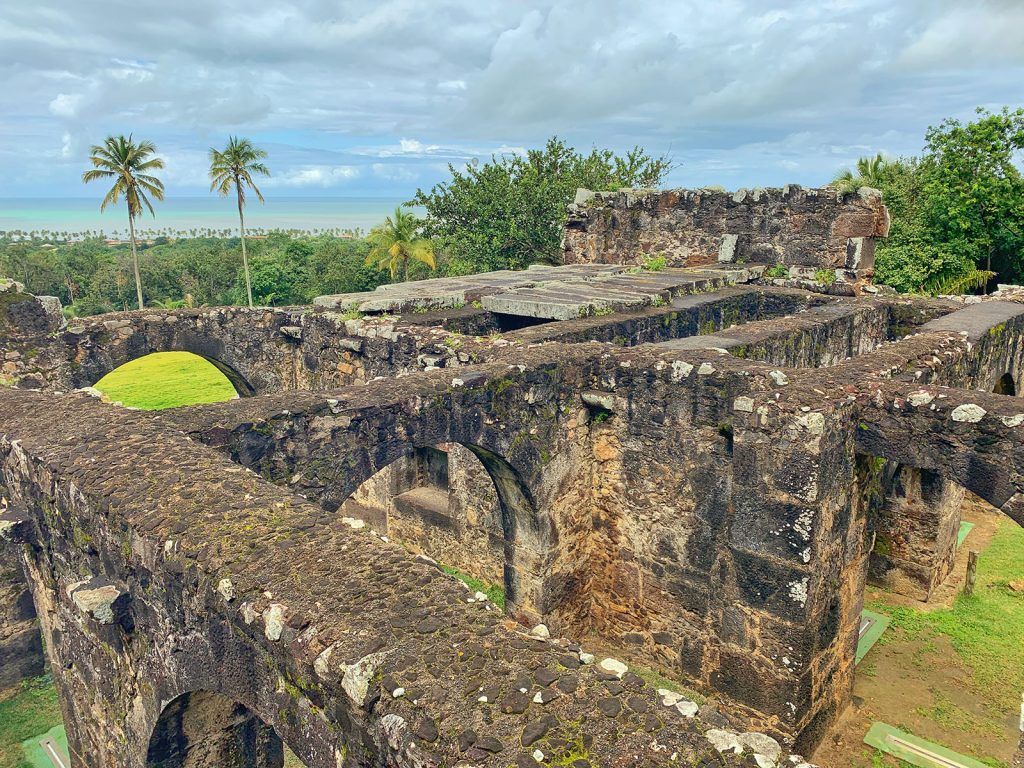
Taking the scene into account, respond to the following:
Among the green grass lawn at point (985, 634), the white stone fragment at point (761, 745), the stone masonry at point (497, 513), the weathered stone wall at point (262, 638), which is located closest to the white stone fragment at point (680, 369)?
the stone masonry at point (497, 513)

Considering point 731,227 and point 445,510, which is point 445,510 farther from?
point 731,227

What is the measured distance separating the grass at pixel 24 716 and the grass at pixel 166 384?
41.3 ft

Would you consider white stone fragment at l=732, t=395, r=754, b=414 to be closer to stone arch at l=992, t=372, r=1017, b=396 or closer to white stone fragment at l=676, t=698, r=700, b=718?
white stone fragment at l=676, t=698, r=700, b=718

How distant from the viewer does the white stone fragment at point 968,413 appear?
6387 millimetres

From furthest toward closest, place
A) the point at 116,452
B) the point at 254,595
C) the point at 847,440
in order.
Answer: the point at 847,440
the point at 116,452
the point at 254,595

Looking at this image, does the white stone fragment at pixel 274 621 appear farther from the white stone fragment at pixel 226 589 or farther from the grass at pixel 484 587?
the grass at pixel 484 587

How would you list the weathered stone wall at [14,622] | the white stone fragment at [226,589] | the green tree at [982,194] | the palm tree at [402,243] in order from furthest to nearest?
the palm tree at [402,243] < the green tree at [982,194] < the weathered stone wall at [14,622] < the white stone fragment at [226,589]

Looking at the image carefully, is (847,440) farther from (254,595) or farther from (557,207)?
(557,207)

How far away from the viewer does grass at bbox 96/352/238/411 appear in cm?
2255

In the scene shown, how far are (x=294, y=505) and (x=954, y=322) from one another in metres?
9.77

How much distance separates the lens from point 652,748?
2916 mm

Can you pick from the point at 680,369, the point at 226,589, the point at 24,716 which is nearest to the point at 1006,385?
the point at 680,369

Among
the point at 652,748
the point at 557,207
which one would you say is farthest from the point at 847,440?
the point at 557,207

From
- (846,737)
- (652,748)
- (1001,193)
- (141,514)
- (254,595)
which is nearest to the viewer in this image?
(652,748)
